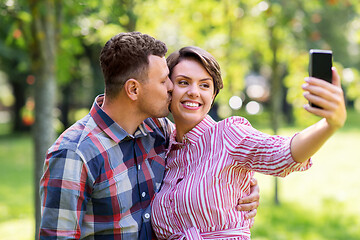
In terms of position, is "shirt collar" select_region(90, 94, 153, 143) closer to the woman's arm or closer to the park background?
the woman's arm

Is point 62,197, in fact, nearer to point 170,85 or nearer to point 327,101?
point 170,85

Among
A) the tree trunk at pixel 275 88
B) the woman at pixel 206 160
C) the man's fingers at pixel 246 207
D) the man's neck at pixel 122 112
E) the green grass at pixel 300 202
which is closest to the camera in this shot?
the woman at pixel 206 160

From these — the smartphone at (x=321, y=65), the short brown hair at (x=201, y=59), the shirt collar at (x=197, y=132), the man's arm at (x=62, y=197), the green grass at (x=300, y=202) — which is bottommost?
the green grass at (x=300, y=202)

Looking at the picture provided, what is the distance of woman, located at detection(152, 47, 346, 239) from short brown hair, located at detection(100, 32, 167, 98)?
0.60 feet

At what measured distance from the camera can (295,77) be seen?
650cm

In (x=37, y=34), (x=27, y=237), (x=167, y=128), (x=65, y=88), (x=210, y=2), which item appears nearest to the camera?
(x=167, y=128)

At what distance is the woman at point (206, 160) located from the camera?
73.9 inches

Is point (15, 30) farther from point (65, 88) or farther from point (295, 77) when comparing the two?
point (65, 88)

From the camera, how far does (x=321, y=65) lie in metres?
1.49

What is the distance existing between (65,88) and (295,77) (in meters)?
12.4

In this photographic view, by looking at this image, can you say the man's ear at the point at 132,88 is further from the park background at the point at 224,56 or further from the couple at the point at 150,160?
the park background at the point at 224,56

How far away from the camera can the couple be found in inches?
80.5

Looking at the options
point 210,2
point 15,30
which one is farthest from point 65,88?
point 15,30

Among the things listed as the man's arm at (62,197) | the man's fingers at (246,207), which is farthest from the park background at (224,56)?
the man's fingers at (246,207)
